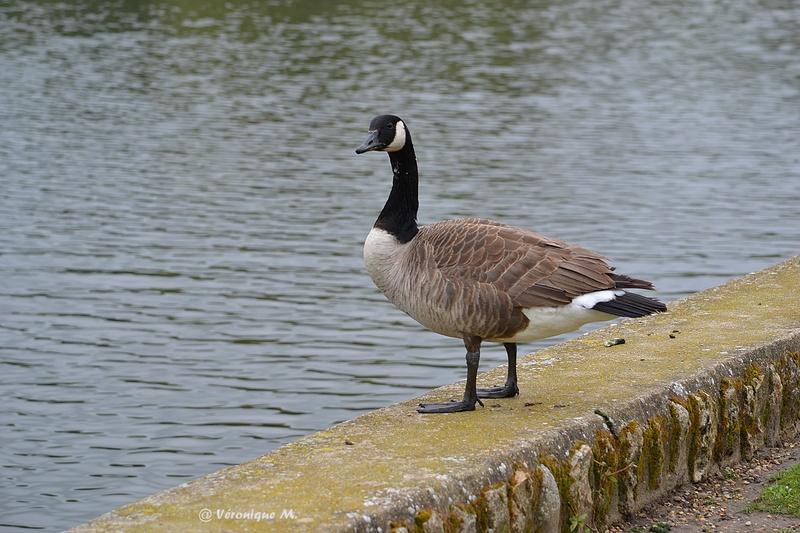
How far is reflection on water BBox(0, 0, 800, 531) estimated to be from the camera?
1002 cm

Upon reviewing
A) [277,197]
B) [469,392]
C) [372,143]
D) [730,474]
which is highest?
[372,143]

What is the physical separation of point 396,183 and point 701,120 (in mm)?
19627

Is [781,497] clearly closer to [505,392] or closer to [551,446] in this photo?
[551,446]

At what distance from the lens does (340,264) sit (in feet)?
48.3

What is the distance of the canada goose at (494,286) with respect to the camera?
20.0 ft

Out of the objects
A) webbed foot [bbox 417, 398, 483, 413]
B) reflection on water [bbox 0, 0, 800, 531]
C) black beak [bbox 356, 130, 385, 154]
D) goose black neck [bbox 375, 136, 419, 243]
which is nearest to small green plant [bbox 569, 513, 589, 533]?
webbed foot [bbox 417, 398, 483, 413]

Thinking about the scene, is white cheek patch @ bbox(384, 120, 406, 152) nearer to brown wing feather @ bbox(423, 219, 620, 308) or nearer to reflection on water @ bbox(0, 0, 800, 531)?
brown wing feather @ bbox(423, 219, 620, 308)

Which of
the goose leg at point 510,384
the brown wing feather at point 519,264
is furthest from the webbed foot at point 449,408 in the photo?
the brown wing feather at point 519,264

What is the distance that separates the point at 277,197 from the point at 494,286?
489 inches

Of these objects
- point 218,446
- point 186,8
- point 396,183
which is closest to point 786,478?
point 396,183

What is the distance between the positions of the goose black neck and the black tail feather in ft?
4.74

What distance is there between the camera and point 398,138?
699cm

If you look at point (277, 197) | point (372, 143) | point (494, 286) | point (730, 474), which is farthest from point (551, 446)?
point (277, 197)

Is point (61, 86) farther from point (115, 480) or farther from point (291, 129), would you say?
point (115, 480)
